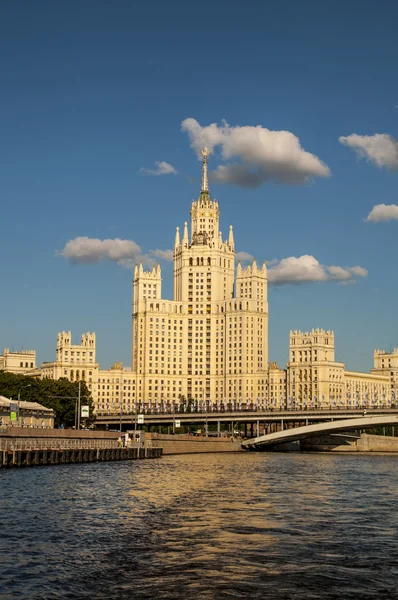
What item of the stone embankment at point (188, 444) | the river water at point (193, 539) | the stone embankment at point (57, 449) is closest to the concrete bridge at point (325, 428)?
the stone embankment at point (188, 444)

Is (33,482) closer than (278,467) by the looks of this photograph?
Yes

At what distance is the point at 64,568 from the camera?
40.1 meters

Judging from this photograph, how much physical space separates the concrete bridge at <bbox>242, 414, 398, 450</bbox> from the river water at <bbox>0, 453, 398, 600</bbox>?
89.1 metres

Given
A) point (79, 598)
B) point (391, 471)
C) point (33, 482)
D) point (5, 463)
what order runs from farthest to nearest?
1. point (391, 471)
2. point (5, 463)
3. point (33, 482)
4. point (79, 598)

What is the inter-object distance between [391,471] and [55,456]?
43687mm

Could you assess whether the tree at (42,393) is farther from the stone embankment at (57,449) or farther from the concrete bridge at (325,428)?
the concrete bridge at (325,428)

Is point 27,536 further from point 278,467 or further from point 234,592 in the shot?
point 278,467

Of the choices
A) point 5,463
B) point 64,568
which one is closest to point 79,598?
point 64,568

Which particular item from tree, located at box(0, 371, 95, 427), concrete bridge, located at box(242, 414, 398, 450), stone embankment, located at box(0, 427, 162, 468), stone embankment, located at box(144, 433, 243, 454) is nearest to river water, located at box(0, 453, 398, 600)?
stone embankment, located at box(0, 427, 162, 468)

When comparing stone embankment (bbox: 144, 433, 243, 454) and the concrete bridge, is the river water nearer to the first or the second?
stone embankment (bbox: 144, 433, 243, 454)

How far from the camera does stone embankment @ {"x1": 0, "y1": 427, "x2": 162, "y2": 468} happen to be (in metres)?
100

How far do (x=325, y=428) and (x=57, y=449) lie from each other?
266 feet

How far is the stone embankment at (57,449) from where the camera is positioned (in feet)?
329

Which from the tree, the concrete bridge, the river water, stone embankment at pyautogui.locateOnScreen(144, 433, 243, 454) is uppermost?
the tree
